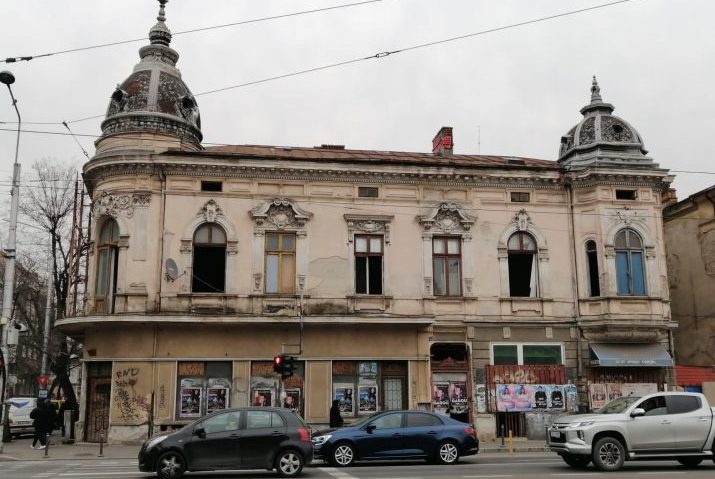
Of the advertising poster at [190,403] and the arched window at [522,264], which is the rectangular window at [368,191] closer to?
the arched window at [522,264]

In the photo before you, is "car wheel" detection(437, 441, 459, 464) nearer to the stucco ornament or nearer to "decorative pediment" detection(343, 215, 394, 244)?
"decorative pediment" detection(343, 215, 394, 244)

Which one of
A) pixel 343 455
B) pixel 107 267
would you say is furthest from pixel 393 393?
pixel 107 267

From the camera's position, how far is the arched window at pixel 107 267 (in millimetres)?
25141

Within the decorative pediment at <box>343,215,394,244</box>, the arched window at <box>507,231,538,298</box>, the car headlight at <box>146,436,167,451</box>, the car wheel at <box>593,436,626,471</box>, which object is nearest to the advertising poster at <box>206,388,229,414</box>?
the decorative pediment at <box>343,215,394,244</box>

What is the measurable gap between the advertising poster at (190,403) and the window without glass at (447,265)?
902cm

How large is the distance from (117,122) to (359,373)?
12487 millimetres

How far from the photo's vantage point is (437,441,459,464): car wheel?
17.4 metres

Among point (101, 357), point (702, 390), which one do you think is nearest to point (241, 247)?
point (101, 357)

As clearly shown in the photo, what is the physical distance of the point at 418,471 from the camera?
49.9 ft

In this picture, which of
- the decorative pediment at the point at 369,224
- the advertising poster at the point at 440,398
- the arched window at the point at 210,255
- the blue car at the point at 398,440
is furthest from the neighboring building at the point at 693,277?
the arched window at the point at 210,255

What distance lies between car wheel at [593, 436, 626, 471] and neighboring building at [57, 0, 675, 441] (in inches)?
404

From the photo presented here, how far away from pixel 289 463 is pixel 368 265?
12.3 m

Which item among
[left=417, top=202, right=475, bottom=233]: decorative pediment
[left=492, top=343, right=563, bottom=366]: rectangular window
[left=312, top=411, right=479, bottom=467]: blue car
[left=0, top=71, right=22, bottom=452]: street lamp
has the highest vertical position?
[left=417, top=202, right=475, bottom=233]: decorative pediment

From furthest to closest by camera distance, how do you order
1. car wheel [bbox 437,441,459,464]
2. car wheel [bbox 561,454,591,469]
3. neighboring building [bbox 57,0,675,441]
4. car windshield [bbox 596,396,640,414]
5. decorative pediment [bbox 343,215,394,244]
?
1. decorative pediment [bbox 343,215,394,244]
2. neighboring building [bbox 57,0,675,441]
3. car wheel [bbox 437,441,459,464]
4. car windshield [bbox 596,396,640,414]
5. car wheel [bbox 561,454,591,469]
